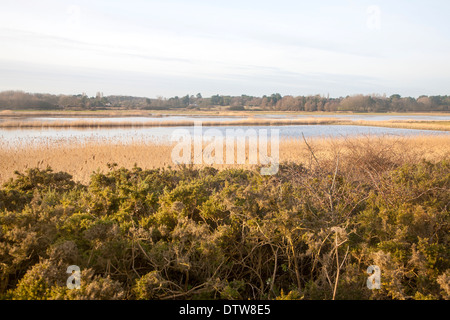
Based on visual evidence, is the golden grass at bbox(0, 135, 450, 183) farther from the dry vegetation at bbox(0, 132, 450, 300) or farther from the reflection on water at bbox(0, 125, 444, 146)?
the dry vegetation at bbox(0, 132, 450, 300)

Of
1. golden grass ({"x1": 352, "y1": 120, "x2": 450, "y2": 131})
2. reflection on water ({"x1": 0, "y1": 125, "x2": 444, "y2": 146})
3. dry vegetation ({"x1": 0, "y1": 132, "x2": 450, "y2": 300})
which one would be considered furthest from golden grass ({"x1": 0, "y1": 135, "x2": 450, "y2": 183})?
golden grass ({"x1": 352, "y1": 120, "x2": 450, "y2": 131})

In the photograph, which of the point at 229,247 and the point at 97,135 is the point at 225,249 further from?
the point at 97,135

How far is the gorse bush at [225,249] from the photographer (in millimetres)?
2934

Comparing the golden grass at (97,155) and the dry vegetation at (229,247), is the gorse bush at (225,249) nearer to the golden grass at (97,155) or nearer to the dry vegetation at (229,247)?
the dry vegetation at (229,247)

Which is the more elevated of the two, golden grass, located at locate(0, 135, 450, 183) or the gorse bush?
the gorse bush

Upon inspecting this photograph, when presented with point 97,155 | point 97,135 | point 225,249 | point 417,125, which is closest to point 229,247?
point 225,249

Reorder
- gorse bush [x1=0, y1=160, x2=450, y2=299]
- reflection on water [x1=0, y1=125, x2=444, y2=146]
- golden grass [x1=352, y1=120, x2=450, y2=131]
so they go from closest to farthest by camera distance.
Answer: gorse bush [x1=0, y1=160, x2=450, y2=299] < reflection on water [x1=0, y1=125, x2=444, y2=146] < golden grass [x1=352, y1=120, x2=450, y2=131]

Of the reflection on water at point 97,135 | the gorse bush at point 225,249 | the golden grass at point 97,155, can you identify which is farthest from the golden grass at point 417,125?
the gorse bush at point 225,249

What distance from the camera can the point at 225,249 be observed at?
3.65 m

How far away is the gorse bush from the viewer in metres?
2.93

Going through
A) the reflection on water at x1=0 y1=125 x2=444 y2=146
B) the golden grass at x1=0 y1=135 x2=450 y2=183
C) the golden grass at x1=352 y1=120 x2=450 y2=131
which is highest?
the golden grass at x1=352 y1=120 x2=450 y2=131

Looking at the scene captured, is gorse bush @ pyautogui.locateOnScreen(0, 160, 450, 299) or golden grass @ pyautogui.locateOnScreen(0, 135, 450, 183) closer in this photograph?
gorse bush @ pyautogui.locateOnScreen(0, 160, 450, 299)

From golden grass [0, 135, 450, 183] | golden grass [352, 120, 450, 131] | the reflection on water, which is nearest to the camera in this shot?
golden grass [0, 135, 450, 183]
